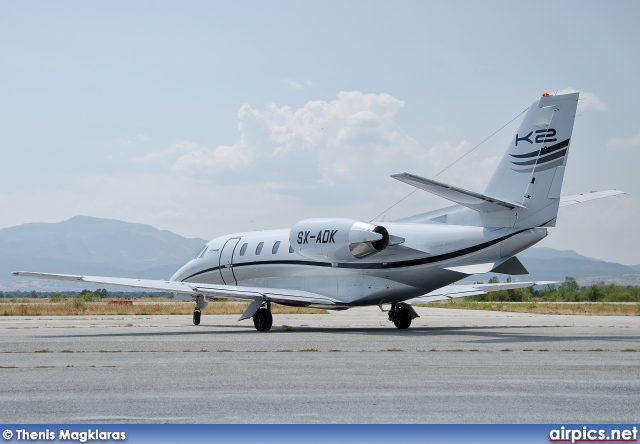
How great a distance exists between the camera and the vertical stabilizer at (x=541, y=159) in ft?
78.9

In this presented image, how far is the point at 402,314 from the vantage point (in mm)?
29922

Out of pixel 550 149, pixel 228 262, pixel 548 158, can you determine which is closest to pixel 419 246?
pixel 548 158

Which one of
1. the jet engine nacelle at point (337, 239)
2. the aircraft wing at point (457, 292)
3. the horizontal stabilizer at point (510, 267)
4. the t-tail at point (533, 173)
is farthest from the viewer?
the aircraft wing at point (457, 292)

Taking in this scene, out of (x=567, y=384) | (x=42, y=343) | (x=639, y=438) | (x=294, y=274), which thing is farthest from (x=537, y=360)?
(x=294, y=274)

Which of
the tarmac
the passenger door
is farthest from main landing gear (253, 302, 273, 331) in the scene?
the tarmac

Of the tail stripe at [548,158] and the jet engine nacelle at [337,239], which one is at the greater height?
the tail stripe at [548,158]

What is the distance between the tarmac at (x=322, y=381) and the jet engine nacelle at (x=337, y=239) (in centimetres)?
528

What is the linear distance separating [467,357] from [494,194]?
896cm

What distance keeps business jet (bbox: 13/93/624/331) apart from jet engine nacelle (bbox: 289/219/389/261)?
33mm

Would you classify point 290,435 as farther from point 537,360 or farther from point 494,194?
point 494,194

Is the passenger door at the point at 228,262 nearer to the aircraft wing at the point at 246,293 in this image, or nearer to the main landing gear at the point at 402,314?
the aircraft wing at the point at 246,293

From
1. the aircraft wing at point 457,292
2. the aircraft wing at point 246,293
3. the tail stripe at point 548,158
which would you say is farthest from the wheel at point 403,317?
the tail stripe at point 548,158

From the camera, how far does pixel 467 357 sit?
1741 cm

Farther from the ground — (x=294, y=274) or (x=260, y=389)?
(x=294, y=274)
